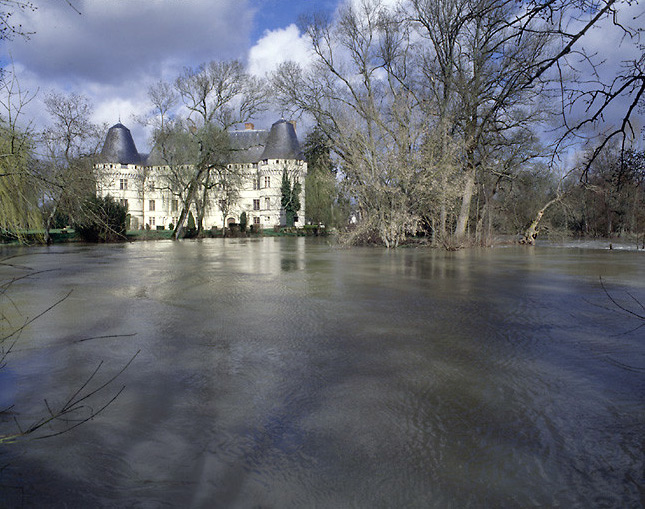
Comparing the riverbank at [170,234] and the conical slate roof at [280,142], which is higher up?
the conical slate roof at [280,142]

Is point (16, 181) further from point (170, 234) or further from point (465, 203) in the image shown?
point (170, 234)

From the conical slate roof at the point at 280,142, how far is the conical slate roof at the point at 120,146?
21931 millimetres

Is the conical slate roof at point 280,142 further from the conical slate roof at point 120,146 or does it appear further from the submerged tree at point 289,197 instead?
the conical slate roof at point 120,146

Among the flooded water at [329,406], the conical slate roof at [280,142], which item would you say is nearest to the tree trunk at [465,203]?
the flooded water at [329,406]

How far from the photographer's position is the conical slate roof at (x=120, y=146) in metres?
72.2

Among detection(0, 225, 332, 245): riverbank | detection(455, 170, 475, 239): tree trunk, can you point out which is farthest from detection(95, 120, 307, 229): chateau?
detection(455, 170, 475, 239): tree trunk

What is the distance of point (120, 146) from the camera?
7300 cm

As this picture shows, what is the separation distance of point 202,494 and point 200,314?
446 cm

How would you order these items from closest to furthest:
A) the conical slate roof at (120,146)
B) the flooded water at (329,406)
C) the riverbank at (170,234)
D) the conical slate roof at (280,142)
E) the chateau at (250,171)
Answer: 1. the flooded water at (329,406)
2. the riverbank at (170,234)
3. the chateau at (250,171)
4. the conical slate roof at (280,142)
5. the conical slate roof at (120,146)

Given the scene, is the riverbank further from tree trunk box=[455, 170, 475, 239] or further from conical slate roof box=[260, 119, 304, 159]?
tree trunk box=[455, 170, 475, 239]

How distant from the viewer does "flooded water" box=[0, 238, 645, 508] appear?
7.64ft

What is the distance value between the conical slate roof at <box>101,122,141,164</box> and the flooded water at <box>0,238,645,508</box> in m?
72.6

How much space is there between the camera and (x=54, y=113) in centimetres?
3181

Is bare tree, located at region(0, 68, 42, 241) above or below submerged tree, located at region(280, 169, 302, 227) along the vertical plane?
below
